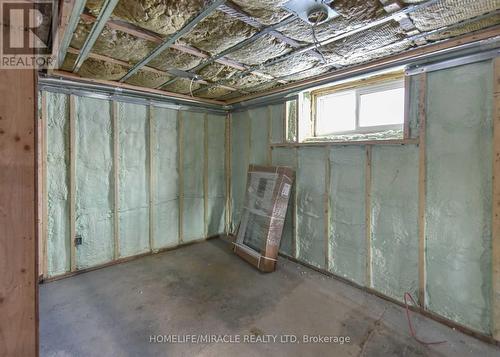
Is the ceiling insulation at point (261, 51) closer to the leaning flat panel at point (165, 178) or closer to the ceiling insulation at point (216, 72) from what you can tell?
the ceiling insulation at point (216, 72)

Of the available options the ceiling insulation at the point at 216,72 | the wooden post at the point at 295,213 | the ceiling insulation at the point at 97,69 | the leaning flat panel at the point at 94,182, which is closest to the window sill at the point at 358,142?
the wooden post at the point at 295,213

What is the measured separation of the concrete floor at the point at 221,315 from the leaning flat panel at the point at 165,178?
649mm

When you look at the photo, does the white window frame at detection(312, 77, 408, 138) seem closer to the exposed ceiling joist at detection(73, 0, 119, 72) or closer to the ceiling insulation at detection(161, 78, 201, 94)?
the ceiling insulation at detection(161, 78, 201, 94)

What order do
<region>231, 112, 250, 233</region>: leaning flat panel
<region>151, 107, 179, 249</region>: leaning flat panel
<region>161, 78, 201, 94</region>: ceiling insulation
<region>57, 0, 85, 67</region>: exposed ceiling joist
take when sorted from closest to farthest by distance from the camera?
<region>57, 0, 85, 67</region>: exposed ceiling joist → <region>161, 78, 201, 94</region>: ceiling insulation → <region>151, 107, 179, 249</region>: leaning flat panel → <region>231, 112, 250, 233</region>: leaning flat panel

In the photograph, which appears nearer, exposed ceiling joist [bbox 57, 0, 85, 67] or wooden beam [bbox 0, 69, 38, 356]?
wooden beam [bbox 0, 69, 38, 356]

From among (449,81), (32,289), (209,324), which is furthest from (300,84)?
(32,289)

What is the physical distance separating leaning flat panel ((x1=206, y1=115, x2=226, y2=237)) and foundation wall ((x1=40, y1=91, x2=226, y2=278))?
0.6 inches

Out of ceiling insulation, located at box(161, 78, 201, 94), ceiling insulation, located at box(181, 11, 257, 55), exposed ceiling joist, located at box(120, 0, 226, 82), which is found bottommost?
exposed ceiling joist, located at box(120, 0, 226, 82)

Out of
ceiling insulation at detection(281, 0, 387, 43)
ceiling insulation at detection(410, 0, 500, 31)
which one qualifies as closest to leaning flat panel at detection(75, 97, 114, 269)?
ceiling insulation at detection(281, 0, 387, 43)

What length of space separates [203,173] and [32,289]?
9.76 ft

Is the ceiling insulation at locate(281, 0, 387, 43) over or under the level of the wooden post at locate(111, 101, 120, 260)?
over

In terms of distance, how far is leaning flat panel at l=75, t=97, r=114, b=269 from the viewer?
283cm

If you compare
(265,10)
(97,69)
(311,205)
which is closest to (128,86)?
(97,69)

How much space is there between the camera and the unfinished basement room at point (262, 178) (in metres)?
1.50
